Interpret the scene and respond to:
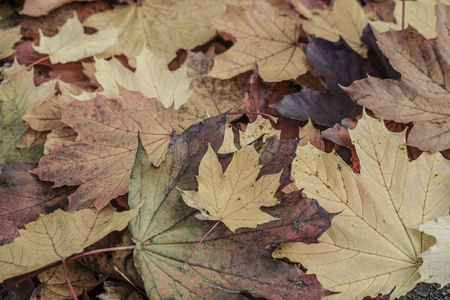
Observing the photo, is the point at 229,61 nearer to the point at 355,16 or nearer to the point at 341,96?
the point at 341,96

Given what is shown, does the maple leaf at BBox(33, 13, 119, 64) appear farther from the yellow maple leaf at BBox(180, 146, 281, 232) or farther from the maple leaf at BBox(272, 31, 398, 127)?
the yellow maple leaf at BBox(180, 146, 281, 232)

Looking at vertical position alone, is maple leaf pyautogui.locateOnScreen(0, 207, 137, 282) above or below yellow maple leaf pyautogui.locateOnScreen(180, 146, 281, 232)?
A: below

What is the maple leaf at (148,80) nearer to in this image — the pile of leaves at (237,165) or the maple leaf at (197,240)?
the pile of leaves at (237,165)

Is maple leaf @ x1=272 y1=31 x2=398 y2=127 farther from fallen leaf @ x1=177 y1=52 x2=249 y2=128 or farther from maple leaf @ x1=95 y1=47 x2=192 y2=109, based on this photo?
maple leaf @ x1=95 y1=47 x2=192 y2=109

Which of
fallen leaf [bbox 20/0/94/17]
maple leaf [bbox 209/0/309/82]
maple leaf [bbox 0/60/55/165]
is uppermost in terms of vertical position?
maple leaf [bbox 209/0/309/82]

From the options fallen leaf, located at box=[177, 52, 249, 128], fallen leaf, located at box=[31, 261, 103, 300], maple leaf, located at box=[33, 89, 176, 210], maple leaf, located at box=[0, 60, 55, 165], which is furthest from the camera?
fallen leaf, located at box=[177, 52, 249, 128]

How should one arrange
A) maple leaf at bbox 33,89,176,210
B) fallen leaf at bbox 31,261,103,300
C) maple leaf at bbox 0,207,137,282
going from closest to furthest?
maple leaf at bbox 0,207,137,282 < fallen leaf at bbox 31,261,103,300 < maple leaf at bbox 33,89,176,210

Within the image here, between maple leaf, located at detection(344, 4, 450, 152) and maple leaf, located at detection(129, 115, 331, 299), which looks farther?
maple leaf, located at detection(344, 4, 450, 152)

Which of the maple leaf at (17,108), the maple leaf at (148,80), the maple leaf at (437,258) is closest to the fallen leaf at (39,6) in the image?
the maple leaf at (17,108)

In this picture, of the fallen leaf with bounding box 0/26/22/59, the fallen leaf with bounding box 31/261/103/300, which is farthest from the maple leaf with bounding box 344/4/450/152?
the fallen leaf with bounding box 0/26/22/59
